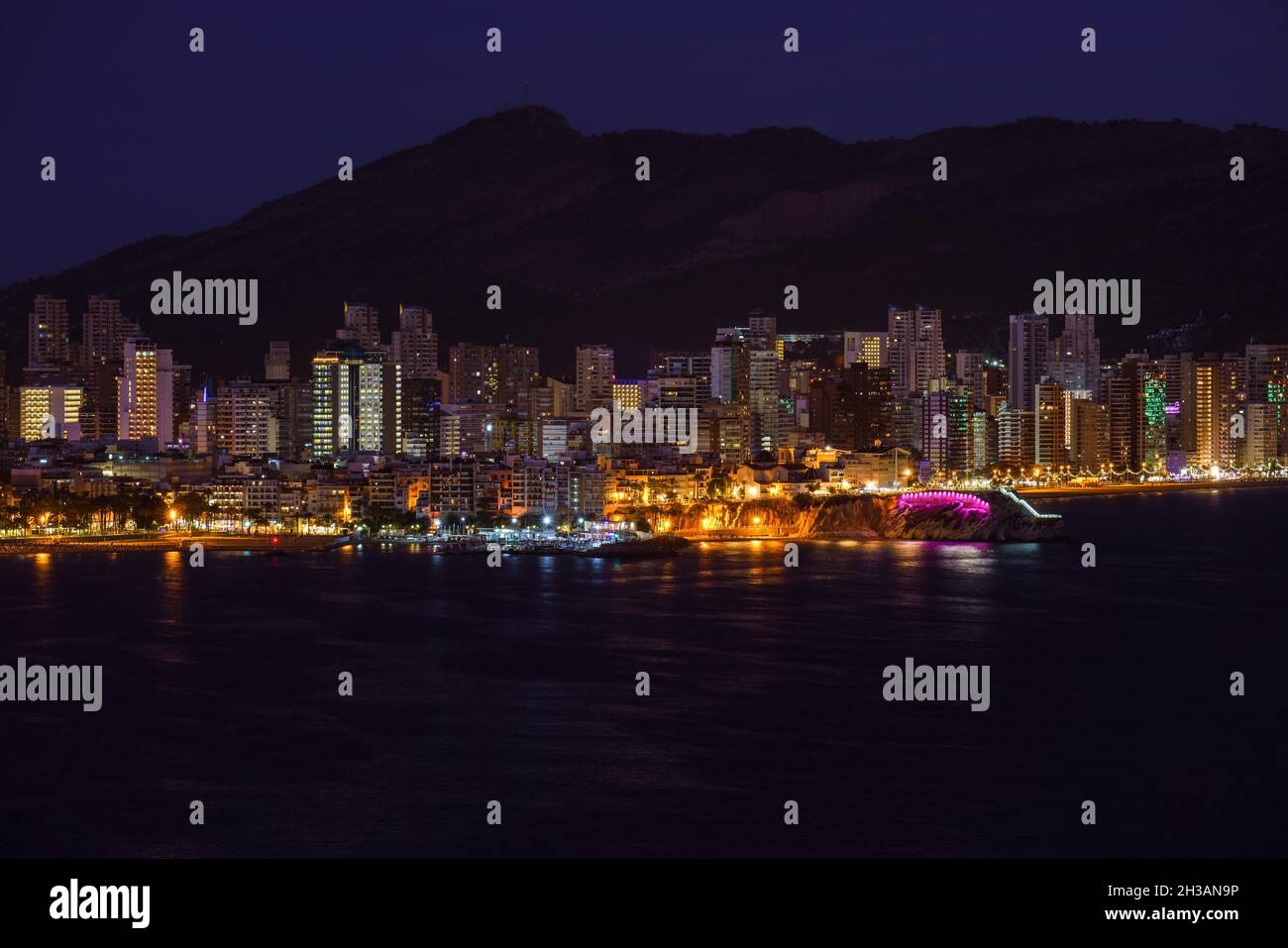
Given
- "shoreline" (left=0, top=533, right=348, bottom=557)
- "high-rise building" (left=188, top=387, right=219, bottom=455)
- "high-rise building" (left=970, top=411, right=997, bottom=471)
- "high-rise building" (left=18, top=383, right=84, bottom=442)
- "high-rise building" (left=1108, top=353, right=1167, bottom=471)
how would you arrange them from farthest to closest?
"high-rise building" (left=1108, top=353, right=1167, bottom=471) < "high-rise building" (left=970, top=411, right=997, bottom=471) < "high-rise building" (left=18, top=383, right=84, bottom=442) < "high-rise building" (left=188, top=387, right=219, bottom=455) < "shoreline" (left=0, top=533, right=348, bottom=557)

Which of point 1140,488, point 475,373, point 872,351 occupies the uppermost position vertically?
point 872,351

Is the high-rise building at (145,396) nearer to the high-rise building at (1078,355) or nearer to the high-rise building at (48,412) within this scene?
the high-rise building at (48,412)

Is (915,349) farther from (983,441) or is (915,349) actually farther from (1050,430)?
(983,441)

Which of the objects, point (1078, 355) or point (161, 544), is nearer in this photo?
point (161, 544)

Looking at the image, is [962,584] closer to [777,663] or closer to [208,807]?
[777,663]

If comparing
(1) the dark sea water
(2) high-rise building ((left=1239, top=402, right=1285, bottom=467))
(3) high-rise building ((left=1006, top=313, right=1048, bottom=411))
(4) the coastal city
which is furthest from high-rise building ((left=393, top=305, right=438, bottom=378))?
(1) the dark sea water

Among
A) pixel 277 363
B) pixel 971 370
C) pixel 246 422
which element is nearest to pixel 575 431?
pixel 246 422

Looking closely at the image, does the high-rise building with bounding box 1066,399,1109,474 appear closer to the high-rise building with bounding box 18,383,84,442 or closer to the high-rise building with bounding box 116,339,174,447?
the high-rise building with bounding box 116,339,174,447
